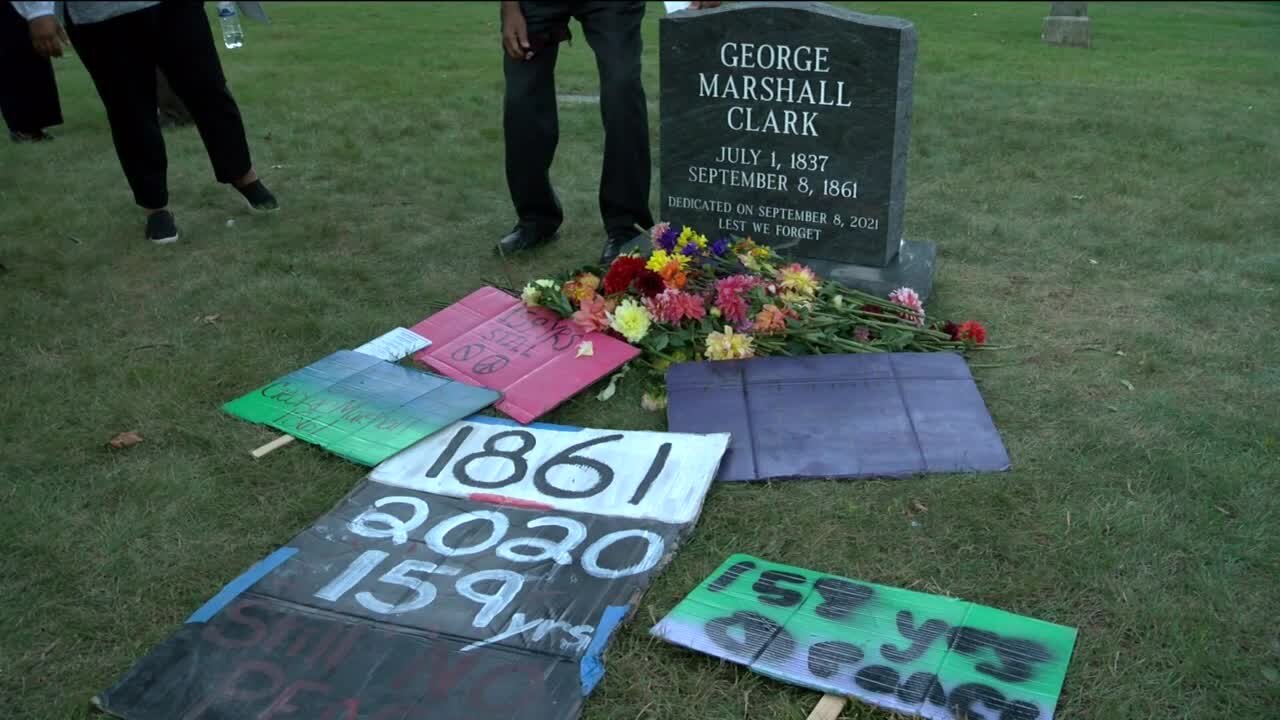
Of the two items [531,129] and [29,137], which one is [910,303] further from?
[29,137]

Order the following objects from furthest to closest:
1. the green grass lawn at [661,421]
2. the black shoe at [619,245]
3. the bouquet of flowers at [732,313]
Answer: the black shoe at [619,245], the bouquet of flowers at [732,313], the green grass lawn at [661,421]

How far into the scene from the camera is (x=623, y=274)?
3455 mm

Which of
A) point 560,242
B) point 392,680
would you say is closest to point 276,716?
point 392,680

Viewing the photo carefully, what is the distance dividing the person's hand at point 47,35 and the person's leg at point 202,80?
365 mm

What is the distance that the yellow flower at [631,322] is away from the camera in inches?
129

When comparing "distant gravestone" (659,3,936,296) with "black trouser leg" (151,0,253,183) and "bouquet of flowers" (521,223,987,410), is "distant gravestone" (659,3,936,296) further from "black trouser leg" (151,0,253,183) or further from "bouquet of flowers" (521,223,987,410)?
"black trouser leg" (151,0,253,183)

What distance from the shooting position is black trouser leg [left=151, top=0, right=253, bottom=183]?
4195 millimetres

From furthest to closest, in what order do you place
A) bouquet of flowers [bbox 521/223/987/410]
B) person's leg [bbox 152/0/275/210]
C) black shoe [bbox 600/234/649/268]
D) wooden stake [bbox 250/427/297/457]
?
person's leg [bbox 152/0/275/210] < black shoe [bbox 600/234/649/268] < bouquet of flowers [bbox 521/223/987/410] < wooden stake [bbox 250/427/297/457]

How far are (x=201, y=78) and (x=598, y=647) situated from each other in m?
3.39

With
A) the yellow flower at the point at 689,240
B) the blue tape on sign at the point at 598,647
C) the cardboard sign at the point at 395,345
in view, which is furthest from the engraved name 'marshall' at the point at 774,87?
the blue tape on sign at the point at 598,647

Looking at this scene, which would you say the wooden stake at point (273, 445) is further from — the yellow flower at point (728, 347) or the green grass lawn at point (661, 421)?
the yellow flower at point (728, 347)

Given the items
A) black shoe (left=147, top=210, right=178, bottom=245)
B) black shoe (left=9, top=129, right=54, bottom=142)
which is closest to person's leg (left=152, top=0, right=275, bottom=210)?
black shoe (left=147, top=210, right=178, bottom=245)

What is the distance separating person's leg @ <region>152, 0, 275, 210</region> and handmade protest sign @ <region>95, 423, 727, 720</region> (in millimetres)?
2531

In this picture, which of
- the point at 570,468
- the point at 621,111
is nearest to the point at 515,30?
the point at 621,111
